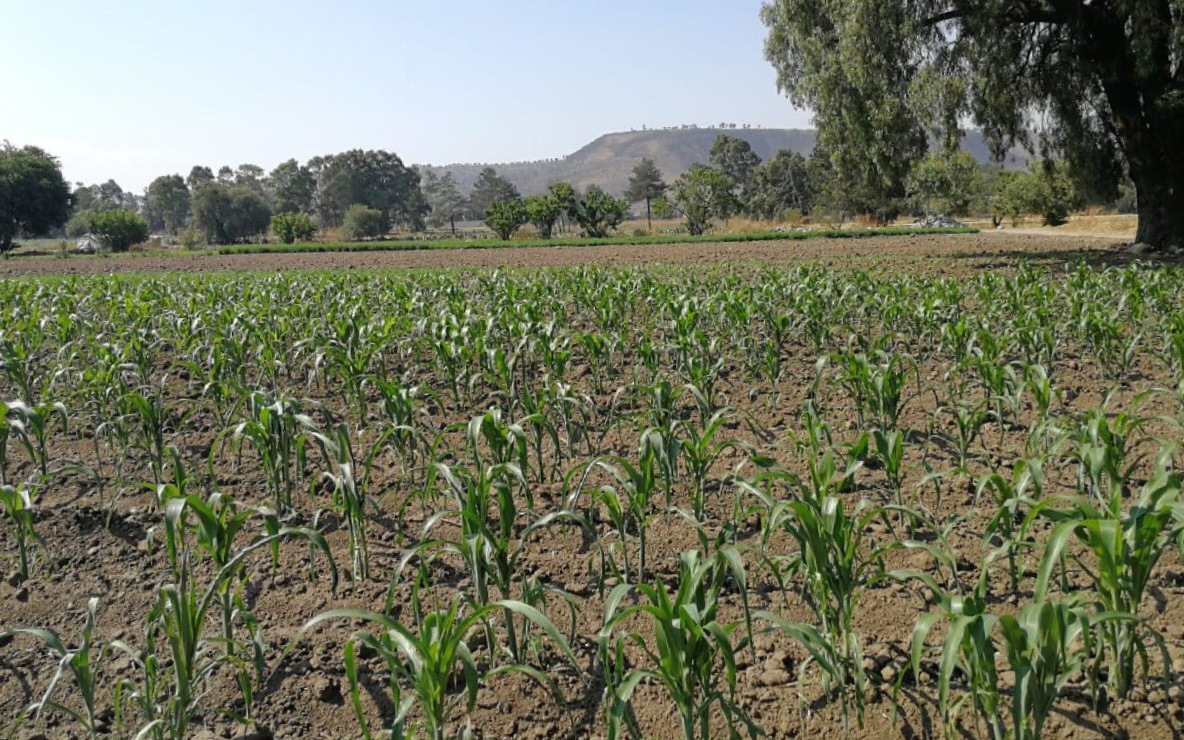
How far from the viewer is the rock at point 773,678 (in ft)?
8.78

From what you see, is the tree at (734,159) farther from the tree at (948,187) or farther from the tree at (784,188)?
the tree at (948,187)

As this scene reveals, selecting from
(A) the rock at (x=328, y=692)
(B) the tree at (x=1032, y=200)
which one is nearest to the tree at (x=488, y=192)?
(B) the tree at (x=1032, y=200)

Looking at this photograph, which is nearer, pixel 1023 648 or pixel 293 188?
pixel 1023 648

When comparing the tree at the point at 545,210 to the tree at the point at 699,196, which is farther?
the tree at the point at 699,196

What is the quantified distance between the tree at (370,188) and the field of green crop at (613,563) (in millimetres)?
105477

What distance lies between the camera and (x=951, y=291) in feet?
29.3

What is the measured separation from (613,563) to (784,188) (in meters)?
85.5

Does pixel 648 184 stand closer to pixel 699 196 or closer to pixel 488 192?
pixel 488 192

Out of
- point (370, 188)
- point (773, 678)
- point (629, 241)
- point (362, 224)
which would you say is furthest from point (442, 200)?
point (773, 678)

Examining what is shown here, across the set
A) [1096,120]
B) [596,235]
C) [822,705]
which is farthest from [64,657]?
[596,235]

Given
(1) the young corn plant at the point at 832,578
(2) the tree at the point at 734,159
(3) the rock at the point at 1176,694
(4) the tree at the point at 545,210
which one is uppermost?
(2) the tree at the point at 734,159

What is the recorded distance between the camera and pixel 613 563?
2.68 m

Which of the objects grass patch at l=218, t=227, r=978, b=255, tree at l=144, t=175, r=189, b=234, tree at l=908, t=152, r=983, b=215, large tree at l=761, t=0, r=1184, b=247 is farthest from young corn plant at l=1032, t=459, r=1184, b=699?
tree at l=144, t=175, r=189, b=234

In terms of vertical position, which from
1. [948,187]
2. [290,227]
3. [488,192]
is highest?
[488,192]
